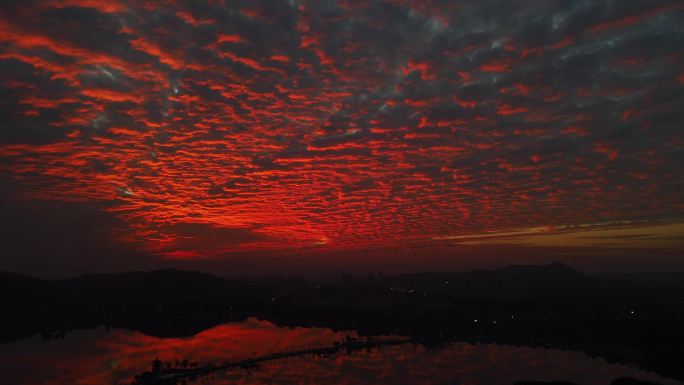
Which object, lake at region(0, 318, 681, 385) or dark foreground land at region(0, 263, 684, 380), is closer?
lake at region(0, 318, 681, 385)

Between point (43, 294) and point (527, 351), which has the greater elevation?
point (43, 294)

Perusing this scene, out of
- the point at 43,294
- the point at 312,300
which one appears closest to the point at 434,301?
the point at 312,300

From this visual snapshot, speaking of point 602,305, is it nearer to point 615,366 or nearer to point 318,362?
point 615,366

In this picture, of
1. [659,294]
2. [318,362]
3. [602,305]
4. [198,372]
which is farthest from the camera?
[659,294]

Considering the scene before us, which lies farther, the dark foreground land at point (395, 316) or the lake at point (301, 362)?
the dark foreground land at point (395, 316)

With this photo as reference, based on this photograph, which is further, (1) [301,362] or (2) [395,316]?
(2) [395,316]

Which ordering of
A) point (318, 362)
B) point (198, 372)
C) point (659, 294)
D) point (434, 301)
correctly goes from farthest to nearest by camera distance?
point (659, 294)
point (434, 301)
point (318, 362)
point (198, 372)

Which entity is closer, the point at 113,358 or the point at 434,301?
the point at 113,358
